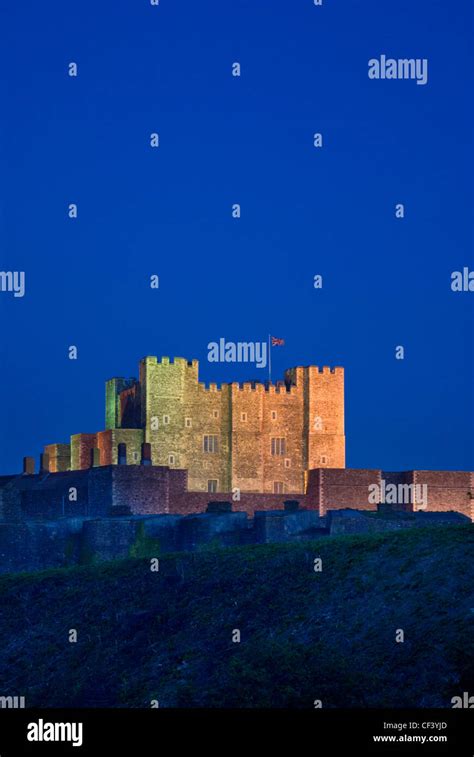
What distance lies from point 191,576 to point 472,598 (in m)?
11.6

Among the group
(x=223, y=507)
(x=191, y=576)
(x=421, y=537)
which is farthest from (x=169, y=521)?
(x=421, y=537)

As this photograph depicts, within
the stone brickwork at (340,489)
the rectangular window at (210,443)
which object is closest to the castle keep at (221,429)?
the rectangular window at (210,443)

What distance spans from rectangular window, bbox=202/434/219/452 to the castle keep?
0.06 feet

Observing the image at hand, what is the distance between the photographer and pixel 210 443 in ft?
295

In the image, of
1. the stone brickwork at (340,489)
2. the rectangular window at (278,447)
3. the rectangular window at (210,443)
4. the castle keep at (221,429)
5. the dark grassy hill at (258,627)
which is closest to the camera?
the dark grassy hill at (258,627)

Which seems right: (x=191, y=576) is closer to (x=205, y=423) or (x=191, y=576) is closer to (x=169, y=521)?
(x=169, y=521)

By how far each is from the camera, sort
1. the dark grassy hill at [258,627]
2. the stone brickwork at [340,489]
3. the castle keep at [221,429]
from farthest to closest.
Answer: the castle keep at [221,429], the stone brickwork at [340,489], the dark grassy hill at [258,627]

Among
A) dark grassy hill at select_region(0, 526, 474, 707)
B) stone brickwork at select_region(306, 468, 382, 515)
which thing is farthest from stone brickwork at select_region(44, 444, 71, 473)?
dark grassy hill at select_region(0, 526, 474, 707)

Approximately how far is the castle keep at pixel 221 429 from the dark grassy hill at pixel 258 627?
3625cm

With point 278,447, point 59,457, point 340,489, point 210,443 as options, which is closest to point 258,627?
point 340,489

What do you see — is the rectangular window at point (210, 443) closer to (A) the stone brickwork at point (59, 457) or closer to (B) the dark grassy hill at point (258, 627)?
(A) the stone brickwork at point (59, 457)

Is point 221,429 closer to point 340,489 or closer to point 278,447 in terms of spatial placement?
point 278,447

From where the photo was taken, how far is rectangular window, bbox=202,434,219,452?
8975cm

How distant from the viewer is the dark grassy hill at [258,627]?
3566 cm
